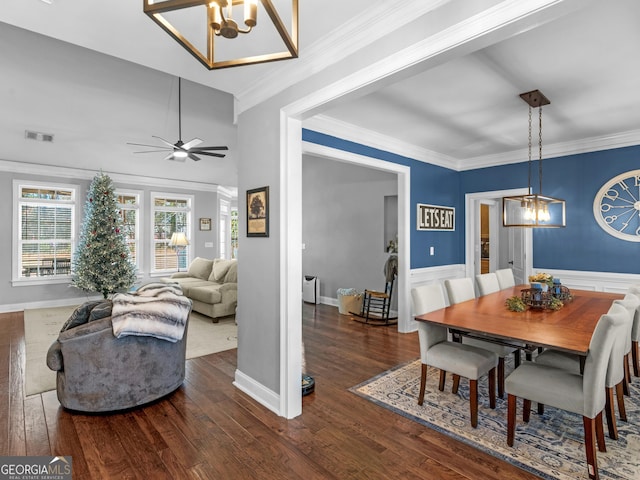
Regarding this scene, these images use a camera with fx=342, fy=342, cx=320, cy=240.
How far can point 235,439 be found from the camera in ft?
7.66

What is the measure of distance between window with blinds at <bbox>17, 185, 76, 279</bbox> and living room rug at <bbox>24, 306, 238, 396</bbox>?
0.85m

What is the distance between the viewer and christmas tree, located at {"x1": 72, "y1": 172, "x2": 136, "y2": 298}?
20.6ft

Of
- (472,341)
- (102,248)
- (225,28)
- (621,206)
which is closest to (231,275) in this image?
(102,248)

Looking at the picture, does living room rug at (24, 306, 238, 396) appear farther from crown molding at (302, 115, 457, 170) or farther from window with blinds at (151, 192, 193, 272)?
crown molding at (302, 115, 457, 170)

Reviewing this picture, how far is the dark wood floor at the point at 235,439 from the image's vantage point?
2.02 m

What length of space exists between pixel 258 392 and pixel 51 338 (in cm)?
357

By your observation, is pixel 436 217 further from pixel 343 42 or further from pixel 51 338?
pixel 51 338

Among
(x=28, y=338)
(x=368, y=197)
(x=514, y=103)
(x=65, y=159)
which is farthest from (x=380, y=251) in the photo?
(x=65, y=159)

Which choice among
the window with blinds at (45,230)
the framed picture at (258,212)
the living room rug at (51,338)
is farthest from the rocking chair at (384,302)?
the window with blinds at (45,230)

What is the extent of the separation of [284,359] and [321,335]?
7.16 feet

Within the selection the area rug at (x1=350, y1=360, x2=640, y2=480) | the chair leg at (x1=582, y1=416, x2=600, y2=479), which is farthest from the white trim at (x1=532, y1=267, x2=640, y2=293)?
the chair leg at (x1=582, y1=416, x2=600, y2=479)

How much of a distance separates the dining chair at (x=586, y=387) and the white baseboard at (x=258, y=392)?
165 cm

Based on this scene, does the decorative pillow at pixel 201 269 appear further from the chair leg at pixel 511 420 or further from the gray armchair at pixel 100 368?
the chair leg at pixel 511 420

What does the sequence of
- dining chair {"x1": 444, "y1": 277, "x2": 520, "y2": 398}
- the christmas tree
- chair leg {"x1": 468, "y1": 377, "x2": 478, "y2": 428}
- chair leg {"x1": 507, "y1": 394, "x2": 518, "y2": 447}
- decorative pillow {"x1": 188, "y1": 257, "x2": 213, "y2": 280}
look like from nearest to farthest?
chair leg {"x1": 507, "y1": 394, "x2": 518, "y2": 447} < chair leg {"x1": 468, "y1": 377, "x2": 478, "y2": 428} < dining chair {"x1": 444, "y1": 277, "x2": 520, "y2": 398} < the christmas tree < decorative pillow {"x1": 188, "y1": 257, "x2": 213, "y2": 280}
